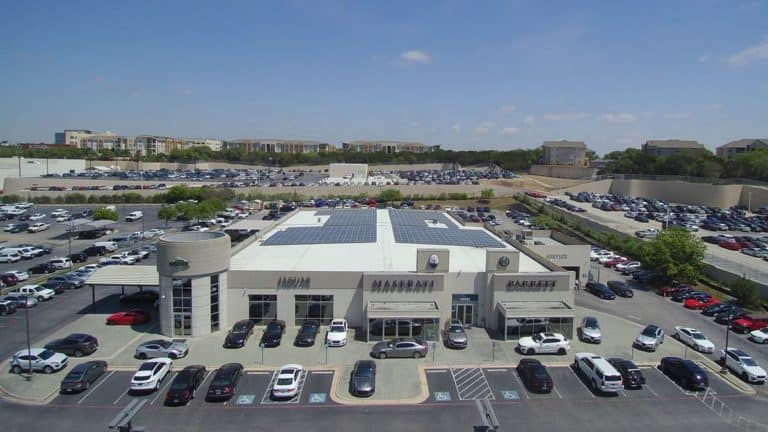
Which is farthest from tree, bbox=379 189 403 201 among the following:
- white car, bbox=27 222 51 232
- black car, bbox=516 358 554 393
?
black car, bbox=516 358 554 393

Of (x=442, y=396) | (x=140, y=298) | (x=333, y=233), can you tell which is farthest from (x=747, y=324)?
(x=140, y=298)

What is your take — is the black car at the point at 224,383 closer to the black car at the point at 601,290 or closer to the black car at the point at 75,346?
the black car at the point at 75,346

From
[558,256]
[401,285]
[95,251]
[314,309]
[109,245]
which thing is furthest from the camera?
[109,245]

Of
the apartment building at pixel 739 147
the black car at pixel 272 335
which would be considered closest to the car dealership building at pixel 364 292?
the black car at pixel 272 335

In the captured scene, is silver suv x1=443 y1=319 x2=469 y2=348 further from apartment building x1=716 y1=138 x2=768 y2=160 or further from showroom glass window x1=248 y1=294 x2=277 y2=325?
apartment building x1=716 y1=138 x2=768 y2=160

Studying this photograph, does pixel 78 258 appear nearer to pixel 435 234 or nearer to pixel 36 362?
pixel 36 362

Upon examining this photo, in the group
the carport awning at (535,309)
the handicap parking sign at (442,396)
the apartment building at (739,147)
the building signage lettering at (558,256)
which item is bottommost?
the handicap parking sign at (442,396)

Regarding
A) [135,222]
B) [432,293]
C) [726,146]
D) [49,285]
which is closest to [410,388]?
[432,293]
